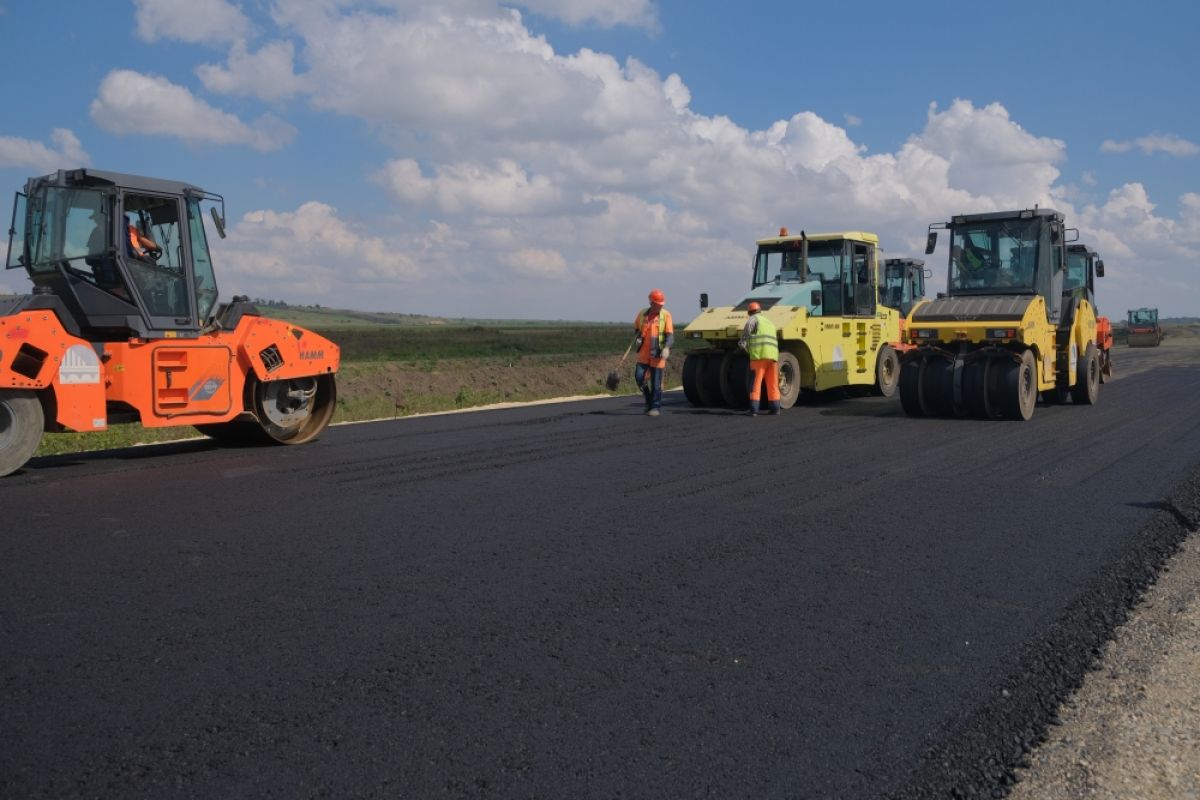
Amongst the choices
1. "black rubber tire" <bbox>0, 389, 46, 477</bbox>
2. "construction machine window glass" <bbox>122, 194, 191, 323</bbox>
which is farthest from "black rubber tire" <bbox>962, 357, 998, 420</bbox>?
"black rubber tire" <bbox>0, 389, 46, 477</bbox>

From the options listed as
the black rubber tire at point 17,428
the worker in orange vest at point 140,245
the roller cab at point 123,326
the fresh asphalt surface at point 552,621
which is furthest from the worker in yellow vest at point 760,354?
the black rubber tire at point 17,428

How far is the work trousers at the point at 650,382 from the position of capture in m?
14.1

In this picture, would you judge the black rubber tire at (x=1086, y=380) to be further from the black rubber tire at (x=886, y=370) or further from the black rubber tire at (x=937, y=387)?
the black rubber tire at (x=937, y=387)

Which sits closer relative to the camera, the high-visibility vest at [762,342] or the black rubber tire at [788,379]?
the high-visibility vest at [762,342]

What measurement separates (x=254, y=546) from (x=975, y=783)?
4364mm

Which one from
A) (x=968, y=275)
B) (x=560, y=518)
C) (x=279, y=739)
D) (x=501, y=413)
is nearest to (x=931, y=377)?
(x=968, y=275)

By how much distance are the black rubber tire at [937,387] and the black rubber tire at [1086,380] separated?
3.03 metres

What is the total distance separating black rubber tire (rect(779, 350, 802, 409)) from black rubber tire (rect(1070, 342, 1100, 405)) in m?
4.44

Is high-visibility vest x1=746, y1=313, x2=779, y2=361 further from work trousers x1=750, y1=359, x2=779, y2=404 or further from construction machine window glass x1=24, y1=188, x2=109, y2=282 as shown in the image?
construction machine window glass x1=24, y1=188, x2=109, y2=282

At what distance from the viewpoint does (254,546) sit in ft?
19.7

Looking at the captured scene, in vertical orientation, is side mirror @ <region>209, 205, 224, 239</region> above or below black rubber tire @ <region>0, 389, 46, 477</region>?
above

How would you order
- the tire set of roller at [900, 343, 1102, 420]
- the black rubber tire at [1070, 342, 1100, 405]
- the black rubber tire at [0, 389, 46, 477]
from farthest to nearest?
the black rubber tire at [1070, 342, 1100, 405]
the tire set of roller at [900, 343, 1102, 420]
the black rubber tire at [0, 389, 46, 477]

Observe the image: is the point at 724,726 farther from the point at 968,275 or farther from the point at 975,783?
the point at 968,275

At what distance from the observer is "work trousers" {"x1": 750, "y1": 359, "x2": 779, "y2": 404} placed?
1394cm
